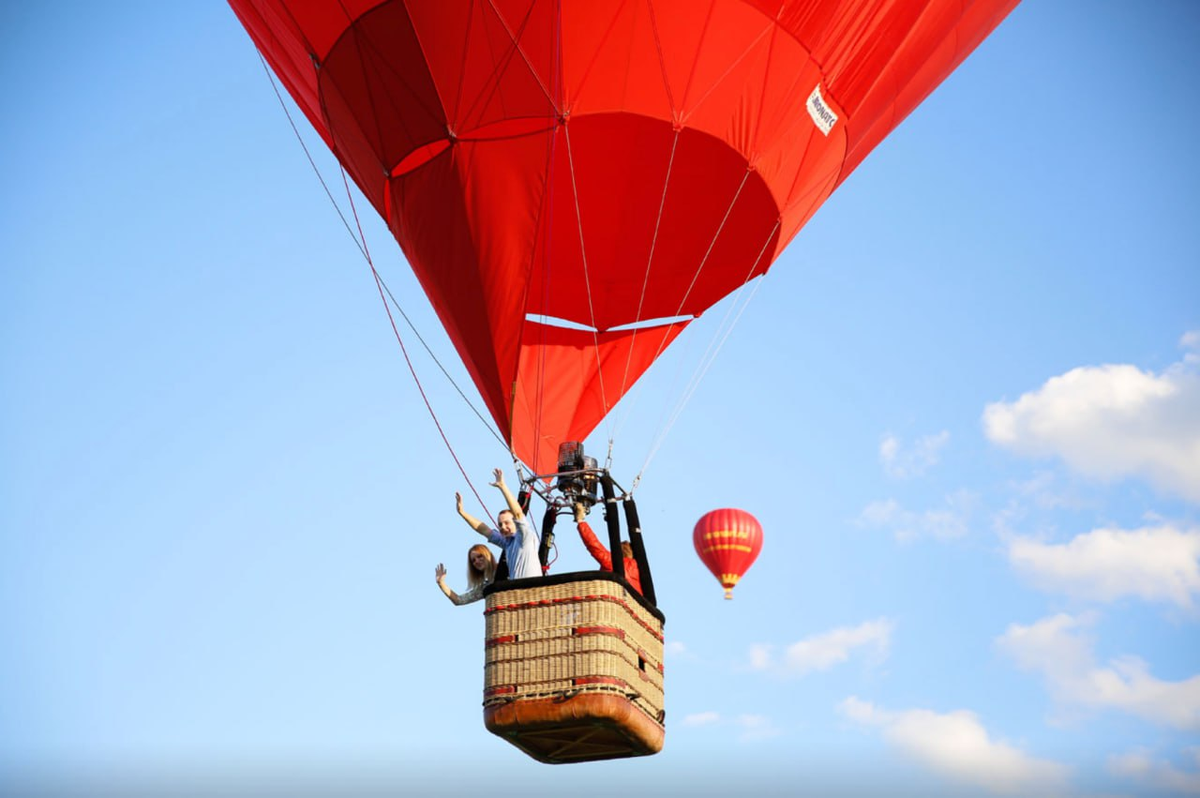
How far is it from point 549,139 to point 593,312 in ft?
5.02

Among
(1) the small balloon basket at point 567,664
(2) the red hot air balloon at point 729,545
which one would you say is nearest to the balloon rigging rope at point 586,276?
(1) the small balloon basket at point 567,664

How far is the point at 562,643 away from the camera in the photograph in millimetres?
7719

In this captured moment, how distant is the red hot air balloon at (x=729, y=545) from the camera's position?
13633 mm

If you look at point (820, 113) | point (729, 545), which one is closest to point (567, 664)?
point (820, 113)

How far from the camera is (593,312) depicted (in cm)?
1020

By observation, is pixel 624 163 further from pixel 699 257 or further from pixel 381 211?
pixel 381 211

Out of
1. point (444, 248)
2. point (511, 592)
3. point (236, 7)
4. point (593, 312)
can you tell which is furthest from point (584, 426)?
point (236, 7)

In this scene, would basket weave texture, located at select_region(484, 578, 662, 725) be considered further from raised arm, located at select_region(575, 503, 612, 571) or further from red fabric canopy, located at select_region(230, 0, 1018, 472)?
red fabric canopy, located at select_region(230, 0, 1018, 472)

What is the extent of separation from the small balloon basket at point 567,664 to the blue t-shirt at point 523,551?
19 cm

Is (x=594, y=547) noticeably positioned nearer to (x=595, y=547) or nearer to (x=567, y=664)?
(x=595, y=547)

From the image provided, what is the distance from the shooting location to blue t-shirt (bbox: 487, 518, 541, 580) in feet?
26.6

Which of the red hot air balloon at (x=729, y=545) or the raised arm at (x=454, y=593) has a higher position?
the red hot air balloon at (x=729, y=545)

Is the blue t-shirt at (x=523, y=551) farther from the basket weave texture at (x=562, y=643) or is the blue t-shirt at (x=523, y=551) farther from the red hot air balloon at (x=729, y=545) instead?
the red hot air balloon at (x=729, y=545)

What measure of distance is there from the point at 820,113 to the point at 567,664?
12.5 ft
